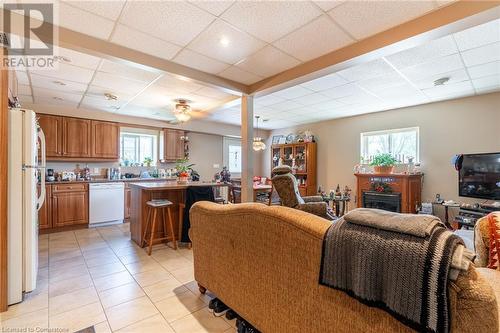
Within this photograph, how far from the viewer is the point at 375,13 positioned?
83.9 inches

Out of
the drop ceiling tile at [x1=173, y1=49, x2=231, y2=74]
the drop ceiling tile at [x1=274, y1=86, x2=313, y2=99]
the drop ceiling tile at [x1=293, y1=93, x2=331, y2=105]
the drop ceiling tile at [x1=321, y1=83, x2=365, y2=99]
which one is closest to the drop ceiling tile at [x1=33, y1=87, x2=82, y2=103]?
the drop ceiling tile at [x1=173, y1=49, x2=231, y2=74]

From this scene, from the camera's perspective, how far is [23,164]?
2.20 m

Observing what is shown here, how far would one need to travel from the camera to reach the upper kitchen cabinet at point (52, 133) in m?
4.75

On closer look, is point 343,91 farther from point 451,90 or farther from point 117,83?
point 117,83

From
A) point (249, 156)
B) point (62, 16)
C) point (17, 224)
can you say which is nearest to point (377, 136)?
point (249, 156)

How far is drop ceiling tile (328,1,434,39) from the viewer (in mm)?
2020

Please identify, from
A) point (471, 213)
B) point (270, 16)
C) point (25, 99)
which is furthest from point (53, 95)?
point (471, 213)

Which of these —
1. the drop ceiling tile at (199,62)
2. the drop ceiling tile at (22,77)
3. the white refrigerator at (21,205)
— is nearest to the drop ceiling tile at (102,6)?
the drop ceiling tile at (199,62)

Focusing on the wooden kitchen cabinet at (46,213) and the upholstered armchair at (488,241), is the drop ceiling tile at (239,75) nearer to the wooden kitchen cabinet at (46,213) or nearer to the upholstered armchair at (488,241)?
the upholstered armchair at (488,241)

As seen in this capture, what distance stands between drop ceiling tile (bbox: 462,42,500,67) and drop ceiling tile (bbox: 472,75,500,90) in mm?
703

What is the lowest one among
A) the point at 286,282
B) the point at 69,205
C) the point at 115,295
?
the point at 115,295

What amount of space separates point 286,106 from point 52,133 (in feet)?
15.9

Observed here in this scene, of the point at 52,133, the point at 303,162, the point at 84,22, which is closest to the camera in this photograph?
the point at 84,22

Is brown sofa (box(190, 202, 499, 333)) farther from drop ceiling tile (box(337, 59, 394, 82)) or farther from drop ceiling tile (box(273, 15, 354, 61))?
drop ceiling tile (box(337, 59, 394, 82))
